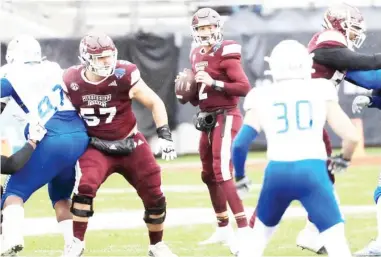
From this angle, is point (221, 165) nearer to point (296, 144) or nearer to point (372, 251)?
point (372, 251)

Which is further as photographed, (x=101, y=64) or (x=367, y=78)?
(x=367, y=78)

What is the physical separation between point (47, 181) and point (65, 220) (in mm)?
415

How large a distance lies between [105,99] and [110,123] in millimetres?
185

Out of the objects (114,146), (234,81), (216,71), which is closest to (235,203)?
(234,81)

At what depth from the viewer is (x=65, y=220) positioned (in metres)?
6.78

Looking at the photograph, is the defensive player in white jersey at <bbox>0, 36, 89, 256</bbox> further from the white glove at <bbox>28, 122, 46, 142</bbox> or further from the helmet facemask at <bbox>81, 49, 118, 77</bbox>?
the helmet facemask at <bbox>81, 49, 118, 77</bbox>

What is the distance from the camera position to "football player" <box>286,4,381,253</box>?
6.43 meters

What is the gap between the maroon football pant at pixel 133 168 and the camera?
20.9 ft

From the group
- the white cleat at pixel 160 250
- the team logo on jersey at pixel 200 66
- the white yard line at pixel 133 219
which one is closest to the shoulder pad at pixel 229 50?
the team logo on jersey at pixel 200 66

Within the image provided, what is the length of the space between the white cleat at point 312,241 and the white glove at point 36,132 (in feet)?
6.43

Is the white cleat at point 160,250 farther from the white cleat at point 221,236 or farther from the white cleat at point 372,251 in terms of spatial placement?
the white cleat at point 372,251

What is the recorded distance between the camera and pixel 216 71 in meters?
7.33

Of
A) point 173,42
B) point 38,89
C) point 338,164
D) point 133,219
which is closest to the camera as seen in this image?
point 338,164

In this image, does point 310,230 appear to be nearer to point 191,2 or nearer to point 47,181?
point 47,181
